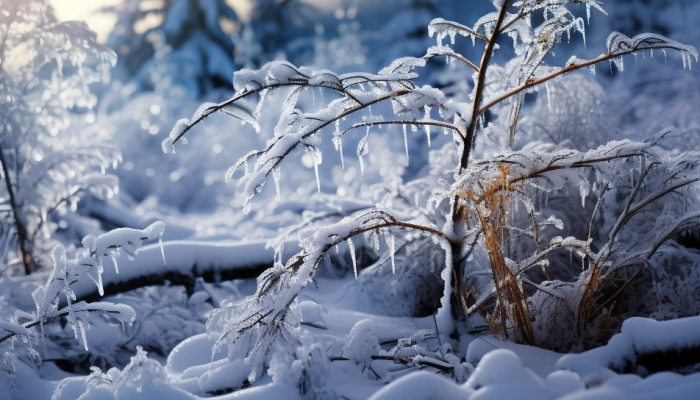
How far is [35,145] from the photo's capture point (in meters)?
5.59

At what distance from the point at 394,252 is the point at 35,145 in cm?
404

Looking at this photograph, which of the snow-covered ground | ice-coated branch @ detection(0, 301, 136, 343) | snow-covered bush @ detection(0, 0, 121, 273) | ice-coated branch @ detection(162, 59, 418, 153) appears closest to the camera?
the snow-covered ground

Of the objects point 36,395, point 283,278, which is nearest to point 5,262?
point 36,395

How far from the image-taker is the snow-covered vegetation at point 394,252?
229cm

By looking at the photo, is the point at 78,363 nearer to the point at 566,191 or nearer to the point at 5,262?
the point at 5,262

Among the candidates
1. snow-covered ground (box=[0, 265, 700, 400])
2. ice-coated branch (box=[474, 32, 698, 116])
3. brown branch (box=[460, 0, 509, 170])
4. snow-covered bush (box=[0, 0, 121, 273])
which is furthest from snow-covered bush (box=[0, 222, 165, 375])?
snow-covered bush (box=[0, 0, 121, 273])

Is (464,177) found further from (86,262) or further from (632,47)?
(86,262)

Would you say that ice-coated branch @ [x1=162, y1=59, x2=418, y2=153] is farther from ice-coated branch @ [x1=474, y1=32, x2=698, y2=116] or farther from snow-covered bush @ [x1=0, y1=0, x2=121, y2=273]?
snow-covered bush @ [x1=0, y1=0, x2=121, y2=273]

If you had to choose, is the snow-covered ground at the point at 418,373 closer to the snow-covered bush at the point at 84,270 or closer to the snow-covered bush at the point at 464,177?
the snow-covered bush at the point at 464,177

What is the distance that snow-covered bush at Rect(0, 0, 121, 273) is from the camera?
5035mm

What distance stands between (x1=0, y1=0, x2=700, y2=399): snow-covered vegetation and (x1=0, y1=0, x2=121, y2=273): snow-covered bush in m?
0.02

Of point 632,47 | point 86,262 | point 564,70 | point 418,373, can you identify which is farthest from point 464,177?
point 86,262

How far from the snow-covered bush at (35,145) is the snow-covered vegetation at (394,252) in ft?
0.07

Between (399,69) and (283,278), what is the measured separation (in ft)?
3.77
